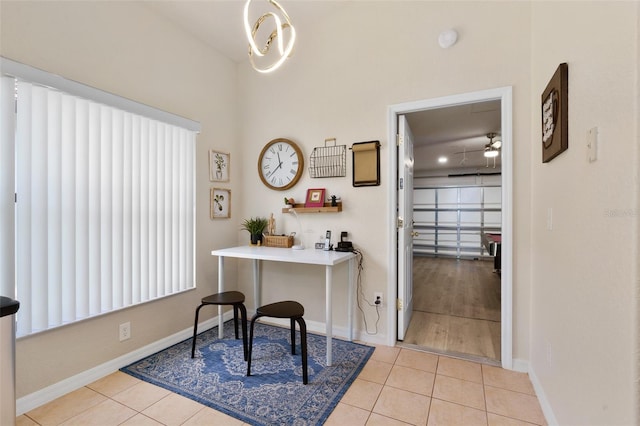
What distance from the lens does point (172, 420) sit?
5.47ft

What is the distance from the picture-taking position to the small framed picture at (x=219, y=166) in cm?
307

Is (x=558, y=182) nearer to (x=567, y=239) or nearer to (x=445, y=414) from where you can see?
(x=567, y=239)

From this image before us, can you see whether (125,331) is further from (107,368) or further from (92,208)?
(92,208)

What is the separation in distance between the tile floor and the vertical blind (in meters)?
0.55

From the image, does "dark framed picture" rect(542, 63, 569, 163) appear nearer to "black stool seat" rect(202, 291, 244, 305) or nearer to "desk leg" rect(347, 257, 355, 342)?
"desk leg" rect(347, 257, 355, 342)

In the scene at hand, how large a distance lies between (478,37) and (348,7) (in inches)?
50.2

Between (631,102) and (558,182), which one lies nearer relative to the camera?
(631,102)

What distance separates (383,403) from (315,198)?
5.97ft

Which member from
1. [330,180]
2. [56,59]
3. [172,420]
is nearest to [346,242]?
[330,180]

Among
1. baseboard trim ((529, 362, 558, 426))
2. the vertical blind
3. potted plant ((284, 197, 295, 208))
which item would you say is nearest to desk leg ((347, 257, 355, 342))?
potted plant ((284, 197, 295, 208))

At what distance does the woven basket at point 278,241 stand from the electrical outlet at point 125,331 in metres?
1.38

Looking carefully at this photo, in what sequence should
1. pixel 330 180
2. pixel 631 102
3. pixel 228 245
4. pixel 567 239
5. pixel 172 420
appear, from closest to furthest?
pixel 631 102
pixel 567 239
pixel 172 420
pixel 330 180
pixel 228 245

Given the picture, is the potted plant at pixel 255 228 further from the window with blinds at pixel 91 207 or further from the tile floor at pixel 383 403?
Result: the tile floor at pixel 383 403

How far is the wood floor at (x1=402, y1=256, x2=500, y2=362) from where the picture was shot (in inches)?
103
